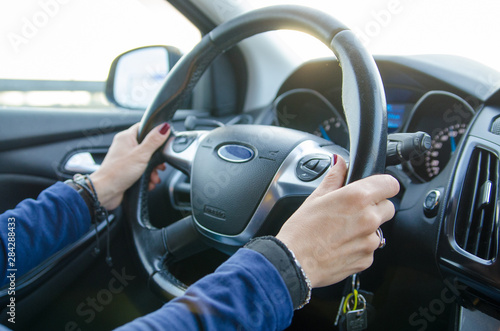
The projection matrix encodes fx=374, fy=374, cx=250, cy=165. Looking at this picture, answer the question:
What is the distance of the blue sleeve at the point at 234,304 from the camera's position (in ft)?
1.54

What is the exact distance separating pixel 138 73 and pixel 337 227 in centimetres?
138

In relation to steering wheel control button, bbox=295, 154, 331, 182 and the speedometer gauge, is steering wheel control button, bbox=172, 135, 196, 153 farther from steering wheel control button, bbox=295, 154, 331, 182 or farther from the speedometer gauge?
the speedometer gauge

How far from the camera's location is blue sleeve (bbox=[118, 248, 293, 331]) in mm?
468

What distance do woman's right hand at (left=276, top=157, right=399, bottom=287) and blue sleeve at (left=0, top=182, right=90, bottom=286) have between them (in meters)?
0.61

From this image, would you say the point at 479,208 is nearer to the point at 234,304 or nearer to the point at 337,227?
the point at 337,227

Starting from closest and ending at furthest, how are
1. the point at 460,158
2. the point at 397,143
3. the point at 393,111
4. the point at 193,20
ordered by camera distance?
the point at 397,143, the point at 460,158, the point at 393,111, the point at 193,20

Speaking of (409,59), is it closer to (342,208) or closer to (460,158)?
(460,158)

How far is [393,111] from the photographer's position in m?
1.27

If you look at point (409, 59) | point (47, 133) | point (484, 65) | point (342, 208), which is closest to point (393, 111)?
point (409, 59)

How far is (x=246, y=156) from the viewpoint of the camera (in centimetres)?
84

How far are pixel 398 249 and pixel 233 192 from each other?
0.41 meters

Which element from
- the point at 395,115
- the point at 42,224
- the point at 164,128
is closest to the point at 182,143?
the point at 164,128

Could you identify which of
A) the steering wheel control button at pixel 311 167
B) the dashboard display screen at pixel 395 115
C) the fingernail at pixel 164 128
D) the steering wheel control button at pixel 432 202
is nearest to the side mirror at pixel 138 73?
the fingernail at pixel 164 128

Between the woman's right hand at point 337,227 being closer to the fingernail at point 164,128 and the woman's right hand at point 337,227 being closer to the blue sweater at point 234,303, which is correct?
the blue sweater at point 234,303
